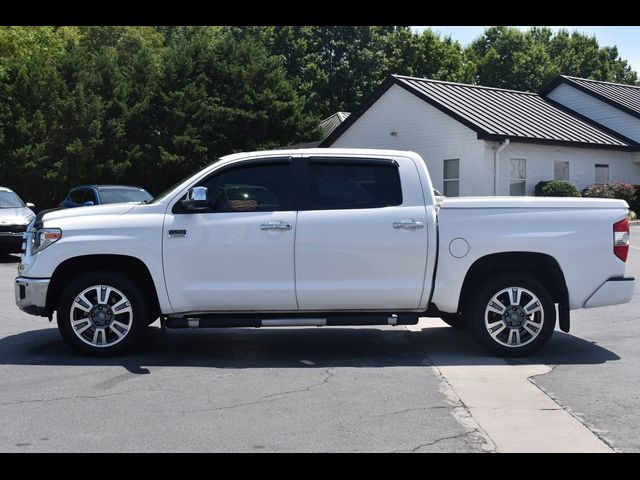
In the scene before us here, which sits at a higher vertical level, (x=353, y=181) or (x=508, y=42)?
(x=508, y=42)

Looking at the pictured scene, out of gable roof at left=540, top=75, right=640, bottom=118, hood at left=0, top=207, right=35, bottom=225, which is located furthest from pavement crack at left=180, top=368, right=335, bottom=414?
gable roof at left=540, top=75, right=640, bottom=118

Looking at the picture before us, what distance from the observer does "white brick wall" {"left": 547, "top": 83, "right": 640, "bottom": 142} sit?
3286 centimetres

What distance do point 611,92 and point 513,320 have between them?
30645 mm

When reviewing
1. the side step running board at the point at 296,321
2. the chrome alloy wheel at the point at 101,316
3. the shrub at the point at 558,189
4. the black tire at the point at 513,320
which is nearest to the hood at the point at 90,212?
the chrome alloy wheel at the point at 101,316

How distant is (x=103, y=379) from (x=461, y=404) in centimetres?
300

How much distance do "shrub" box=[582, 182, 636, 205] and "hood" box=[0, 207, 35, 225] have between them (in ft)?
63.5

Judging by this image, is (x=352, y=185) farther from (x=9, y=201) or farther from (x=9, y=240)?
(x=9, y=201)

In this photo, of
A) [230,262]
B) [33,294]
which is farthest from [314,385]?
[33,294]

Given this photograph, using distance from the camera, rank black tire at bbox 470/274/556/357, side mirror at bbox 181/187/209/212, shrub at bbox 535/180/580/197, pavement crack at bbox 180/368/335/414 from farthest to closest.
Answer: shrub at bbox 535/180/580/197
black tire at bbox 470/274/556/357
side mirror at bbox 181/187/209/212
pavement crack at bbox 180/368/335/414

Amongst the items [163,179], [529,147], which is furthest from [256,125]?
[529,147]

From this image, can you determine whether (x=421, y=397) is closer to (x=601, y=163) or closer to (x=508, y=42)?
(x=601, y=163)

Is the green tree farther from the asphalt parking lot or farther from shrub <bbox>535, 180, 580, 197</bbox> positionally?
the asphalt parking lot

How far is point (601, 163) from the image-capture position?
31.5m

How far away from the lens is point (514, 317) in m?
7.92
